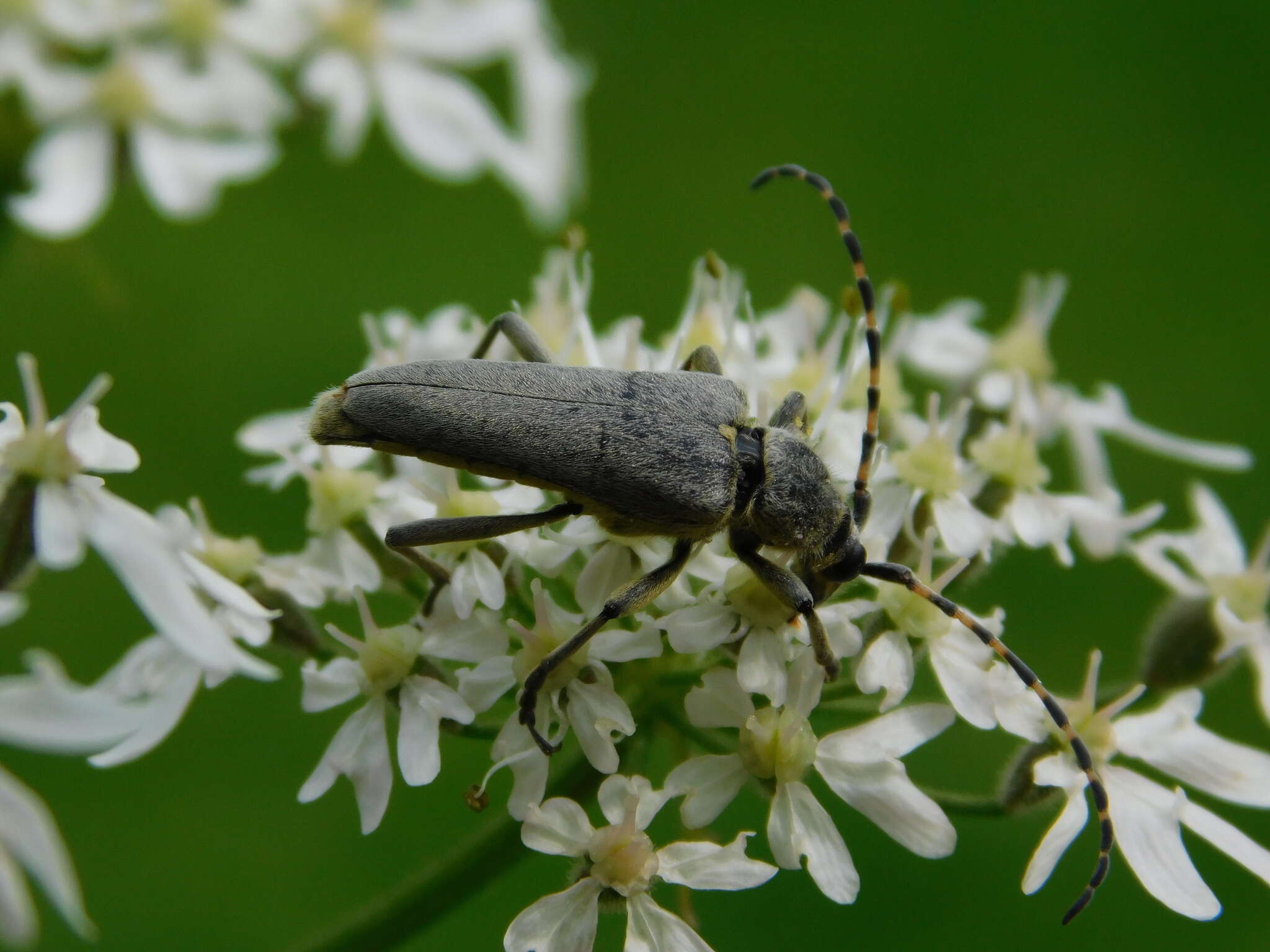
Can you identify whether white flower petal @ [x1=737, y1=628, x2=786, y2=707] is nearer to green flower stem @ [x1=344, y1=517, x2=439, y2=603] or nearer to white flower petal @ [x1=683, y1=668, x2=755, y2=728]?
white flower petal @ [x1=683, y1=668, x2=755, y2=728]

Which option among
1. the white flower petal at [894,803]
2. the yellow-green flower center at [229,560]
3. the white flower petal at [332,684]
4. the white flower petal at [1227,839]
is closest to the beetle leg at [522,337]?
the yellow-green flower center at [229,560]

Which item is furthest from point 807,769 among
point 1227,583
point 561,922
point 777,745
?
point 1227,583

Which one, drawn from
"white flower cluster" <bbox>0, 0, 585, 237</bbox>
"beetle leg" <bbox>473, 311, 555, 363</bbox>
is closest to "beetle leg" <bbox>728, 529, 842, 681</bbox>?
"beetle leg" <bbox>473, 311, 555, 363</bbox>

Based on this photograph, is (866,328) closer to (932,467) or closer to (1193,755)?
(932,467)

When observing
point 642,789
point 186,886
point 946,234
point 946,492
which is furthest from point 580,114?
point 642,789

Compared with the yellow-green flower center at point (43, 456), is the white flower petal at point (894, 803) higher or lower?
lower

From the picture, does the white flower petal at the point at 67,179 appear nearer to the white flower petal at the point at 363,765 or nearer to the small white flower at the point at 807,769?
the white flower petal at the point at 363,765
